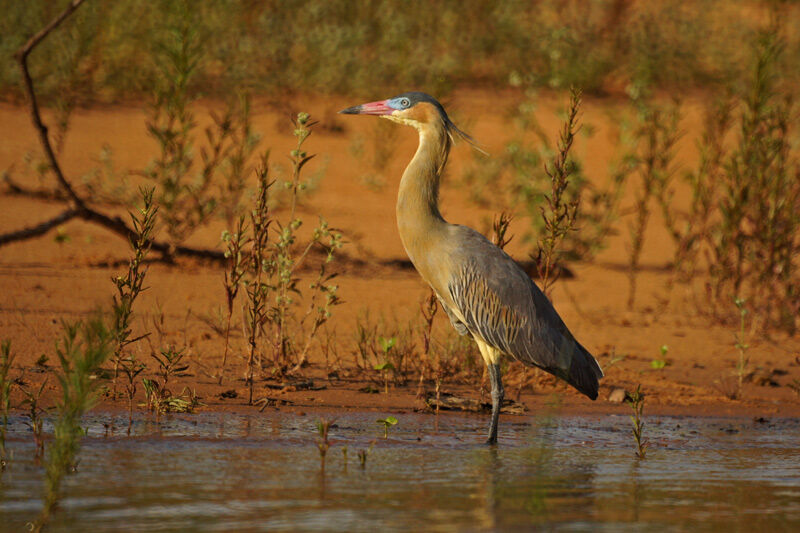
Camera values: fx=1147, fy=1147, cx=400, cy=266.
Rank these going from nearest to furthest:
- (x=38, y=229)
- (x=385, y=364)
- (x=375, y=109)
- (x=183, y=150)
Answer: (x=375, y=109) < (x=385, y=364) < (x=38, y=229) < (x=183, y=150)

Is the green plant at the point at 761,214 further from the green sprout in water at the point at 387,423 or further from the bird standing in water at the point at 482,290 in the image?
the green sprout in water at the point at 387,423

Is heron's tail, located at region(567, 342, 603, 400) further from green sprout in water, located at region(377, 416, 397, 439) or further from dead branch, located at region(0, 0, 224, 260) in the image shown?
dead branch, located at region(0, 0, 224, 260)

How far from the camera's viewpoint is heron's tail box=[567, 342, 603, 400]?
262 inches

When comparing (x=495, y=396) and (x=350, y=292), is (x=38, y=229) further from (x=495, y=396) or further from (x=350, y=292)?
(x=495, y=396)

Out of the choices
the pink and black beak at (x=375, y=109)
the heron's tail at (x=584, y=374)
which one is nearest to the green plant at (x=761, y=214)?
the heron's tail at (x=584, y=374)

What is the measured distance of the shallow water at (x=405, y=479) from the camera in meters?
4.45

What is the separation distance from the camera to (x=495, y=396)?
6586mm

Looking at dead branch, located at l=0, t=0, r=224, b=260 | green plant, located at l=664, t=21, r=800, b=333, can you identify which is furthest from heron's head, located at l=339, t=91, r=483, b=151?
green plant, located at l=664, t=21, r=800, b=333

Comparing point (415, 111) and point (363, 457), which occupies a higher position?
point (415, 111)

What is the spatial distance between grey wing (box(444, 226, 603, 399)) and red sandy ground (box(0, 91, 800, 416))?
2.49 ft

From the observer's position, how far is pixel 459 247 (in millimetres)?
6711

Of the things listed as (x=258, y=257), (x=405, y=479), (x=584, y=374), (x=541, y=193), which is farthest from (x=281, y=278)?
(x=541, y=193)

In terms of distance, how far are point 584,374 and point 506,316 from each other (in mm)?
566

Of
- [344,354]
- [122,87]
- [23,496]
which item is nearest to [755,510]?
[23,496]
